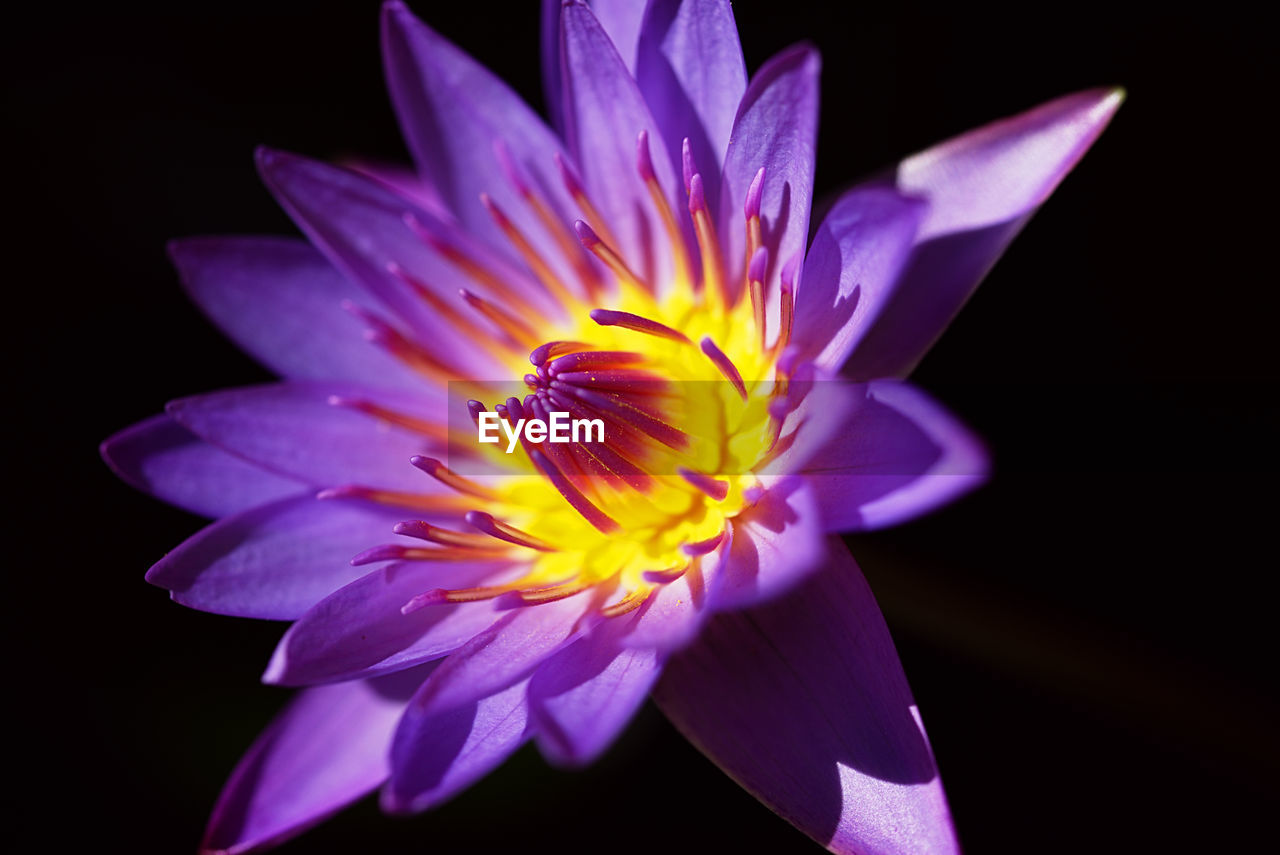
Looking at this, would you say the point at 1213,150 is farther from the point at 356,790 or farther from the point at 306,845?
the point at 306,845

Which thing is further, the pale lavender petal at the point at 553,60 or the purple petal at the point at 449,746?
the pale lavender petal at the point at 553,60

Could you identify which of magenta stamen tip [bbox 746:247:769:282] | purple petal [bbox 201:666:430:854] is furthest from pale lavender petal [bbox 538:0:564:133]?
purple petal [bbox 201:666:430:854]

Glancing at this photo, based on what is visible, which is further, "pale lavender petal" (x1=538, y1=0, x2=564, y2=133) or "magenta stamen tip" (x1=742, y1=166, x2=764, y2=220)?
"pale lavender petal" (x1=538, y1=0, x2=564, y2=133)

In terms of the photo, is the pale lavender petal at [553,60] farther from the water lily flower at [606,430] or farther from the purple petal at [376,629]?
the purple petal at [376,629]

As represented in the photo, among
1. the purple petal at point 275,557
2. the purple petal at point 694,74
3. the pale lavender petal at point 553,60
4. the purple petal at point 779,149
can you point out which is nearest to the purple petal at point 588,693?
the purple petal at point 275,557

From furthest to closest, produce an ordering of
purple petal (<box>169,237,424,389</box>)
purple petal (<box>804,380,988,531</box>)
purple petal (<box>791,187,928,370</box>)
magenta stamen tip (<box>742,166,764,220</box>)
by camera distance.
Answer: purple petal (<box>169,237,424,389</box>)
magenta stamen tip (<box>742,166,764,220</box>)
purple petal (<box>791,187,928,370</box>)
purple petal (<box>804,380,988,531</box>)

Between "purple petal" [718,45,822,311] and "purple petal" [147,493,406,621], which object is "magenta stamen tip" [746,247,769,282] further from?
"purple petal" [147,493,406,621]

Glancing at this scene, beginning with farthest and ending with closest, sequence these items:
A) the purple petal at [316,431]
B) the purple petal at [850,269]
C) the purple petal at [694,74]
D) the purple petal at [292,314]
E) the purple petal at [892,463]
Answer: the purple petal at [292,314] < the purple petal at [316,431] < the purple petal at [694,74] < the purple petal at [850,269] < the purple petal at [892,463]

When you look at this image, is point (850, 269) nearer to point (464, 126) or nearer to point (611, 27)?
point (611, 27)
